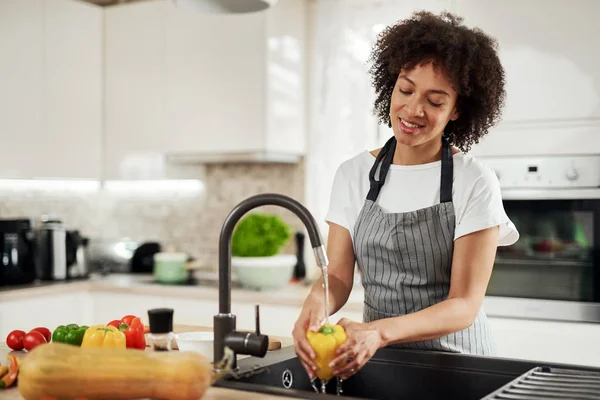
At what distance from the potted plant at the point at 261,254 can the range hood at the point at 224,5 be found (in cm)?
156

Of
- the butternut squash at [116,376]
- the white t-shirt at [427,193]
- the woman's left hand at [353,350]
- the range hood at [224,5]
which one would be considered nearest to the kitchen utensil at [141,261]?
the range hood at [224,5]

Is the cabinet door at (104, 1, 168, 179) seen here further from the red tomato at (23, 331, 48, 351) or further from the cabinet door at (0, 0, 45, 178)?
the red tomato at (23, 331, 48, 351)

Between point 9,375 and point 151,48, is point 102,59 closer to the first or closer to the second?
point 151,48

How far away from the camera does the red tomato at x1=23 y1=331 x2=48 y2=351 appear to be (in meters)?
1.92

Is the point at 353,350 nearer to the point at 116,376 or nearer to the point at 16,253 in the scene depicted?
the point at 116,376

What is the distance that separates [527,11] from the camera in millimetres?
3119

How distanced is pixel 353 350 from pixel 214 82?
2.58 meters

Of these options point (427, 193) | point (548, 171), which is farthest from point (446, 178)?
point (548, 171)

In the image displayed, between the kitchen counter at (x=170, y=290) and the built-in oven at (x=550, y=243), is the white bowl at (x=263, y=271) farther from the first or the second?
the built-in oven at (x=550, y=243)

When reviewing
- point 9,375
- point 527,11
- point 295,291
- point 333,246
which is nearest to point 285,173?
point 295,291

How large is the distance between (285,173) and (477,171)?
228cm

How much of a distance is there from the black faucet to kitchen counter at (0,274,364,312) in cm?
180

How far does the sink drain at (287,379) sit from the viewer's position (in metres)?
1.72

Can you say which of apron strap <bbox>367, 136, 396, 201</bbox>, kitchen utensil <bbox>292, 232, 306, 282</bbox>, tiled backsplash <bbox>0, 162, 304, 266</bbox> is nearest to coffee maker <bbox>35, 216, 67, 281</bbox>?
tiled backsplash <bbox>0, 162, 304, 266</bbox>
